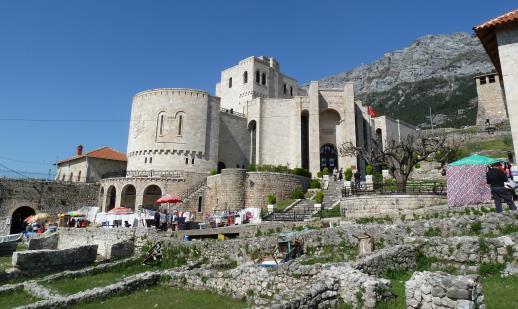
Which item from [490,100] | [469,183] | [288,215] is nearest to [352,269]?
[469,183]

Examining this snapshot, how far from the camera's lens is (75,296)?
1111 centimetres

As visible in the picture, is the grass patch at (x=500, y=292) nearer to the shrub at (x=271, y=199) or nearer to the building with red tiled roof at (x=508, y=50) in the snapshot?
the building with red tiled roof at (x=508, y=50)

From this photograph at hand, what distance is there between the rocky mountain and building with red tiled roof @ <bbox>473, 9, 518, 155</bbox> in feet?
221

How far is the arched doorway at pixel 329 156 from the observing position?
152ft

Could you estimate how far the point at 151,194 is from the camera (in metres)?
39.7

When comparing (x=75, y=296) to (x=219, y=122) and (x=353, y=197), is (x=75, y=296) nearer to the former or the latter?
(x=353, y=197)

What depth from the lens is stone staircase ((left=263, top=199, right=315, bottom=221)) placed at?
24625mm

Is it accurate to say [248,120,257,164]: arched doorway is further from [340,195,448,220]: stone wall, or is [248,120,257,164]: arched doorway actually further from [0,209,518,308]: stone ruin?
[0,209,518,308]: stone ruin

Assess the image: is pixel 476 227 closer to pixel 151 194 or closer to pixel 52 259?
pixel 52 259

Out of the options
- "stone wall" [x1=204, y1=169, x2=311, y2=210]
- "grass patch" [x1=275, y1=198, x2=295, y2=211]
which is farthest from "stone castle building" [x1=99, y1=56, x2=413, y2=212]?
"grass patch" [x1=275, y1=198, x2=295, y2=211]

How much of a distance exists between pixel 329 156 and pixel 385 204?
26.0 m

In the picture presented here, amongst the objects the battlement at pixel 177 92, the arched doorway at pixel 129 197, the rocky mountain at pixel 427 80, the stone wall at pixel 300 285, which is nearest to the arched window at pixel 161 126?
the battlement at pixel 177 92

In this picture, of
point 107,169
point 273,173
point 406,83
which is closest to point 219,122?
point 273,173

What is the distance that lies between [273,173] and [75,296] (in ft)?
83.4
